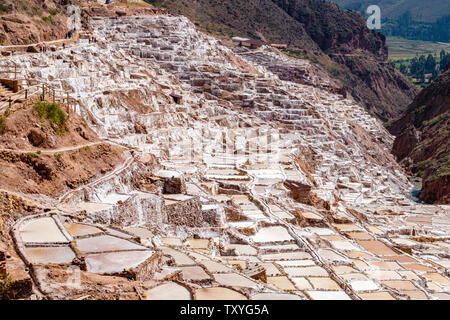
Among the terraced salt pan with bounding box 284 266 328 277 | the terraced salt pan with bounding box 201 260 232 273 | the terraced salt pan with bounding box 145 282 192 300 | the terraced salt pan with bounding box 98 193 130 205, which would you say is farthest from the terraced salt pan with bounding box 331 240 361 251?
the terraced salt pan with bounding box 145 282 192 300

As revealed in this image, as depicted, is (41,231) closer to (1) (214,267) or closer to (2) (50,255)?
(2) (50,255)

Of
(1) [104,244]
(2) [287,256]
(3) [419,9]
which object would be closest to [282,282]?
(2) [287,256]

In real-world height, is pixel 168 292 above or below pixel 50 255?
below

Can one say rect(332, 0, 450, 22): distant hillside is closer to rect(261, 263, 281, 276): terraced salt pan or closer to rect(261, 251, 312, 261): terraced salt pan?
rect(261, 251, 312, 261): terraced salt pan

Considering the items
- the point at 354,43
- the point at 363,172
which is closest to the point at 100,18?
the point at 363,172

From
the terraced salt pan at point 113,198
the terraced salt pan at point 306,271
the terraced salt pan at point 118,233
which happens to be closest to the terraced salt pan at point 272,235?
the terraced salt pan at point 306,271

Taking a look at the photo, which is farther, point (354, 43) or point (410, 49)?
point (410, 49)

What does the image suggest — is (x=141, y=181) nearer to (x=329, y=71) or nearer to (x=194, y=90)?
(x=194, y=90)
